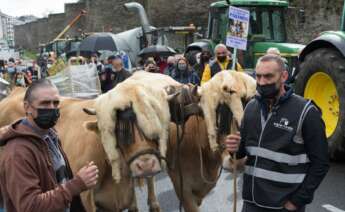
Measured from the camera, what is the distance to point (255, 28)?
11.8 metres

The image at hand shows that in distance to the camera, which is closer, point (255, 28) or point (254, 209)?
point (254, 209)

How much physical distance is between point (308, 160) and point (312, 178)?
14 cm

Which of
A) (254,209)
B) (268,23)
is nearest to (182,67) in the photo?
(268,23)

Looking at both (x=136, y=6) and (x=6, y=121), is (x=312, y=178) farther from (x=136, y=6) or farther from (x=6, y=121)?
(x=136, y=6)

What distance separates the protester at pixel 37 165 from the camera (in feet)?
8.17

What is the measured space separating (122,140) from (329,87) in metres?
5.12

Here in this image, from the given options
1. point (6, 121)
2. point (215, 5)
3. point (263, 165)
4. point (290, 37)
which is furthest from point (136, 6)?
point (263, 165)

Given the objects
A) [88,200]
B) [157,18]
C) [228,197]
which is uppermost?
[157,18]

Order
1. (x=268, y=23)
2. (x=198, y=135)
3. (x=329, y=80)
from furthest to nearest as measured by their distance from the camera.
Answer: (x=268, y=23) → (x=329, y=80) → (x=198, y=135)

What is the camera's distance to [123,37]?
22250mm

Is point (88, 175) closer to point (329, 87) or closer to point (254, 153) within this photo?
point (254, 153)

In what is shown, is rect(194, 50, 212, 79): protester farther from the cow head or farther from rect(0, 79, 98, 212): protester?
rect(0, 79, 98, 212): protester

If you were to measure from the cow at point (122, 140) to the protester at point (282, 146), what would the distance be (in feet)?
2.50

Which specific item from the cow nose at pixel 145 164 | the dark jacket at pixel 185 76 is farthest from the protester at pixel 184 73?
the cow nose at pixel 145 164
